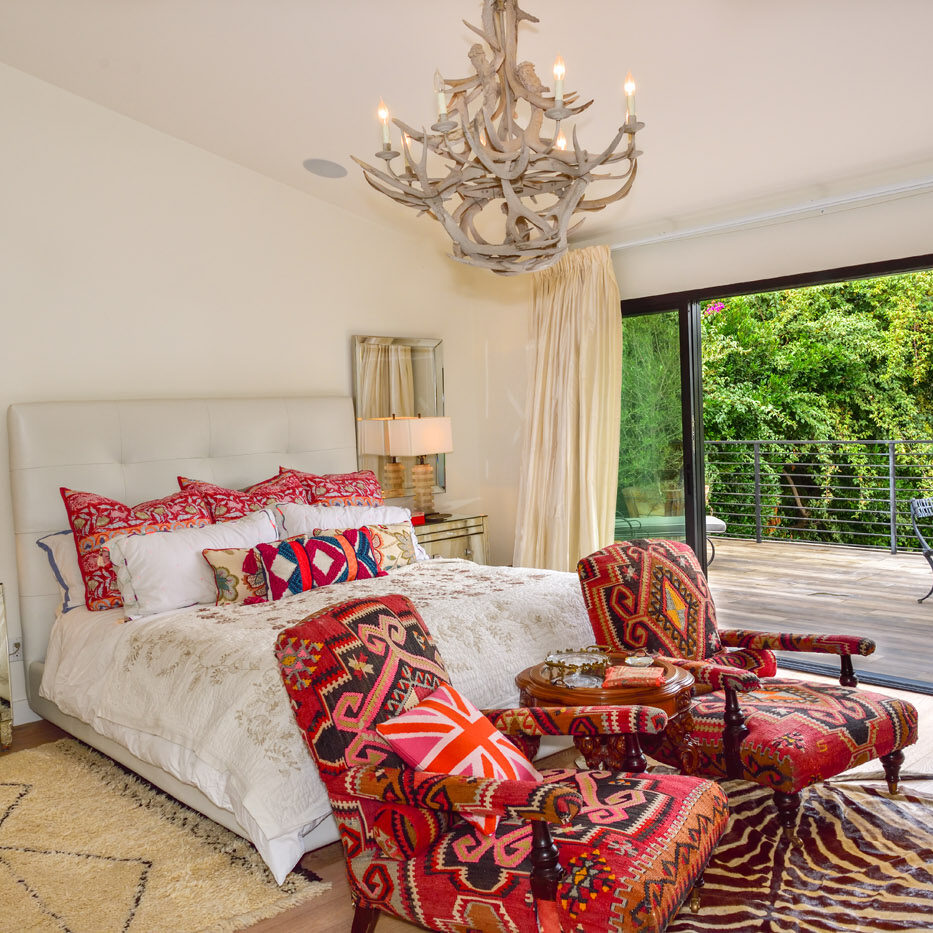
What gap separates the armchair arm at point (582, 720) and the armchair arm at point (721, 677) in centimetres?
41

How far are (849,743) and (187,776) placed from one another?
202 centimetres

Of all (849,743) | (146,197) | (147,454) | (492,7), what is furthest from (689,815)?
(146,197)

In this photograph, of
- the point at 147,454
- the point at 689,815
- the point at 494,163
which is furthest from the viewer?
the point at 147,454

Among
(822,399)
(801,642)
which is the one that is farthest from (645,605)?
(822,399)

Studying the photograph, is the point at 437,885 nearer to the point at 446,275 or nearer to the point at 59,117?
the point at 59,117

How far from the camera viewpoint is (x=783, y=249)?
172 inches

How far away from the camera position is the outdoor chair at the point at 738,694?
249cm

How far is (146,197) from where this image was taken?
4.27 meters

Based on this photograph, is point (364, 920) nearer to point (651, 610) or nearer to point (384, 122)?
point (651, 610)

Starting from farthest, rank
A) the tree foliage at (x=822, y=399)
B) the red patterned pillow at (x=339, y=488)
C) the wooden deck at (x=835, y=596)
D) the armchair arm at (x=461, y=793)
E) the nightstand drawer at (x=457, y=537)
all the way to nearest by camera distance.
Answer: the tree foliage at (x=822, y=399) < the nightstand drawer at (x=457, y=537) < the wooden deck at (x=835, y=596) < the red patterned pillow at (x=339, y=488) < the armchair arm at (x=461, y=793)

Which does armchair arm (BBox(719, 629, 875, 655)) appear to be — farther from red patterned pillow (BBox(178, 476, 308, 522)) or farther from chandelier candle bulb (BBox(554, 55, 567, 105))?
red patterned pillow (BBox(178, 476, 308, 522))

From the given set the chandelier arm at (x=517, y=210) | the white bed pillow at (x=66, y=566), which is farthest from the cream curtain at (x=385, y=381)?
the chandelier arm at (x=517, y=210)

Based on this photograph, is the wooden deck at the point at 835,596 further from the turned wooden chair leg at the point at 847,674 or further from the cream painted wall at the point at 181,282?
the cream painted wall at the point at 181,282

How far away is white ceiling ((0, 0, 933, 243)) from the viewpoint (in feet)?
10.1
